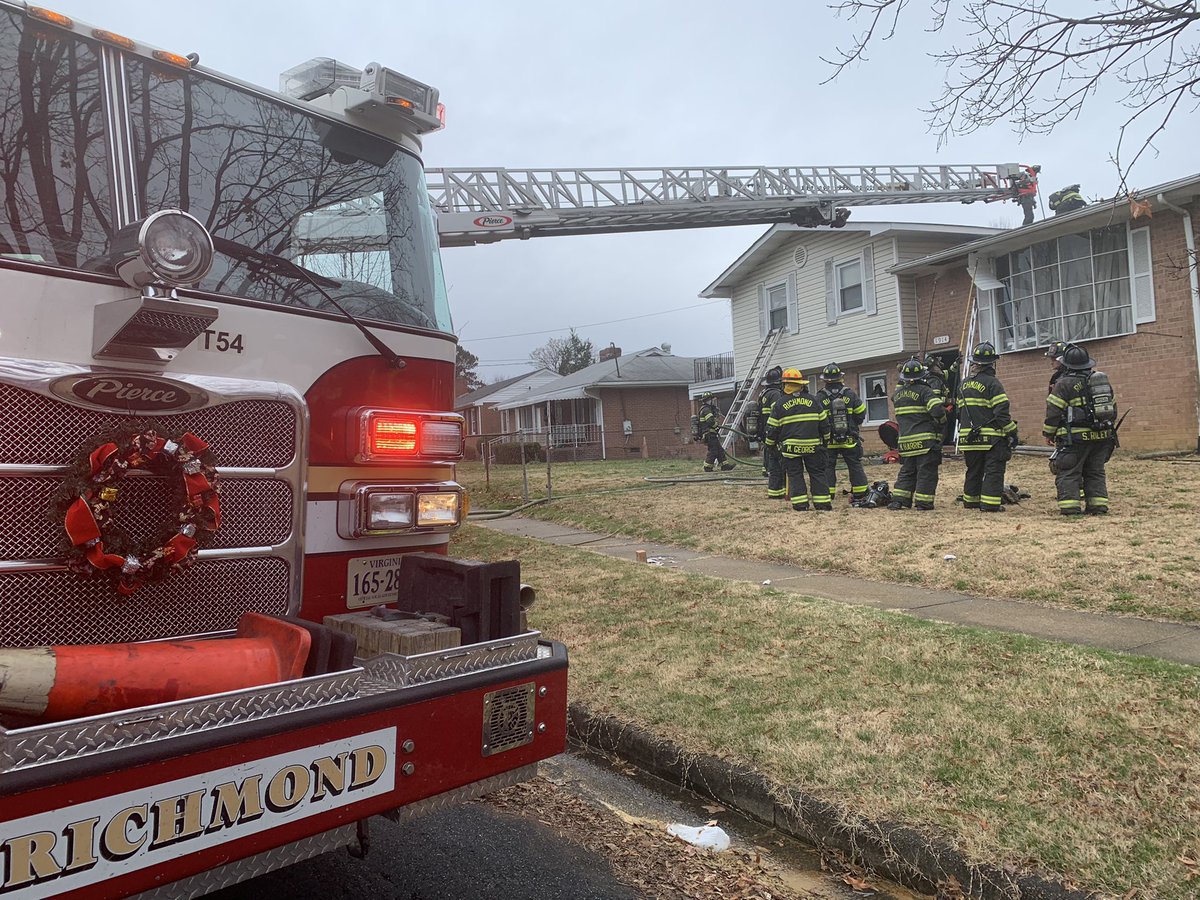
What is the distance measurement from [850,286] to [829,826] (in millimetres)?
18320

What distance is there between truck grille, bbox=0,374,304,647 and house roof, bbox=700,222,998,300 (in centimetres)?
1759

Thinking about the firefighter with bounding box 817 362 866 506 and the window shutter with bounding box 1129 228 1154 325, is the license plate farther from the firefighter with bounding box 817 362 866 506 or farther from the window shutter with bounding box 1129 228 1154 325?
the window shutter with bounding box 1129 228 1154 325

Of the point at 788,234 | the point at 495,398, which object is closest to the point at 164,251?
the point at 788,234

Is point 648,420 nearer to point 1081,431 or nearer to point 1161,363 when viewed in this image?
point 1161,363

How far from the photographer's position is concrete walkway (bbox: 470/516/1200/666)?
4.88 meters

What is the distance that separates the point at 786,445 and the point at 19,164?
9768 mm

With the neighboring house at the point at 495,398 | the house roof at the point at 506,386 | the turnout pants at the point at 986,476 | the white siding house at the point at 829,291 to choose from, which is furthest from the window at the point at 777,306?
the house roof at the point at 506,386

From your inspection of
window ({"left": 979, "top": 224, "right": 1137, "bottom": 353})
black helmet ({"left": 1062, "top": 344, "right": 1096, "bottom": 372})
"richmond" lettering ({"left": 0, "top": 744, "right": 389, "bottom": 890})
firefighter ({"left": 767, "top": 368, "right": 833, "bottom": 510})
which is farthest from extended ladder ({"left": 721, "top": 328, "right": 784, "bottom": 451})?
"richmond" lettering ({"left": 0, "top": 744, "right": 389, "bottom": 890})

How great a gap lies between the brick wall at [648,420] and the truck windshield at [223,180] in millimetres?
28710

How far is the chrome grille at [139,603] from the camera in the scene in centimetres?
215

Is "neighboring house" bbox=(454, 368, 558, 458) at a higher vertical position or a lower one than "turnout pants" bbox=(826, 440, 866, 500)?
higher

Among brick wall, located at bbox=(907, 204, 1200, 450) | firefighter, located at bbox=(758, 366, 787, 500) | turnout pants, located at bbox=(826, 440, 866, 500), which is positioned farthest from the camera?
brick wall, located at bbox=(907, 204, 1200, 450)

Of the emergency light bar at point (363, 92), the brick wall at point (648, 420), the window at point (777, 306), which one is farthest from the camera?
the brick wall at point (648, 420)

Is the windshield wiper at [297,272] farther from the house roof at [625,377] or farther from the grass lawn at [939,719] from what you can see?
the house roof at [625,377]
